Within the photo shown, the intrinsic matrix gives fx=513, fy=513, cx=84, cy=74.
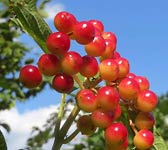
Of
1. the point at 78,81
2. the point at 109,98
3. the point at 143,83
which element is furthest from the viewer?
the point at 143,83

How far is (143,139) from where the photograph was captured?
5.55 ft

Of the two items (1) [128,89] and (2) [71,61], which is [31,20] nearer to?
(2) [71,61]

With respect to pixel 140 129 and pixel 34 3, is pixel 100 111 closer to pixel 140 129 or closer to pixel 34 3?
pixel 140 129

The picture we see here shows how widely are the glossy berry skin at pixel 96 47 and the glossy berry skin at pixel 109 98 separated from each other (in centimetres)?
12

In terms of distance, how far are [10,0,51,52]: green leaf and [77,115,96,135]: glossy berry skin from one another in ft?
0.94

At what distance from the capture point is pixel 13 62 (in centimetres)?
984

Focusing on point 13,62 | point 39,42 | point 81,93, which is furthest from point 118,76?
point 13,62

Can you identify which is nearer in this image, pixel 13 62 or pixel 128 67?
pixel 128 67

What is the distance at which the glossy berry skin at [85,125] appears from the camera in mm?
1725

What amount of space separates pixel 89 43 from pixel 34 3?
0.79 ft

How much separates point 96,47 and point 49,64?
0.55 feet

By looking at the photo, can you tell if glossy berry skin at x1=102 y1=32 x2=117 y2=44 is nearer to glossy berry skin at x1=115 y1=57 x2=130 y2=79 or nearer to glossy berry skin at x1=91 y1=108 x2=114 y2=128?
glossy berry skin at x1=115 y1=57 x2=130 y2=79

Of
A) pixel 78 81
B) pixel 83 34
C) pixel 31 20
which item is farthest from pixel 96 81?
pixel 31 20

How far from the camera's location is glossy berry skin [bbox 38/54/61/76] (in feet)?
5.36
